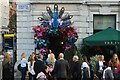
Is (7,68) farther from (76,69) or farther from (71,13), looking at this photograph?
(76,69)

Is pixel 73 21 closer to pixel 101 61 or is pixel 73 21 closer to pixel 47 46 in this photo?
pixel 47 46

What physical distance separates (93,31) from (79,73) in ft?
16.1

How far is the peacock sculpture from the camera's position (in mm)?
23406

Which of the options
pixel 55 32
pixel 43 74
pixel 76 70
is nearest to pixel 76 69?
pixel 76 70

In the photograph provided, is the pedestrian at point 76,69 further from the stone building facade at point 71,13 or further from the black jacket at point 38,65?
the stone building facade at point 71,13

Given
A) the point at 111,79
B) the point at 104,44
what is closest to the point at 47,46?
the point at 104,44

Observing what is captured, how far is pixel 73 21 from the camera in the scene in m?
24.2

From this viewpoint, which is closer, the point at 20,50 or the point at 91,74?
the point at 91,74

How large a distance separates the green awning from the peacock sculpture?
106cm

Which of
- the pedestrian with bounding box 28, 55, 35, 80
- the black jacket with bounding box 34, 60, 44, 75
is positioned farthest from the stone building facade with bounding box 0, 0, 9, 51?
the black jacket with bounding box 34, 60, 44, 75

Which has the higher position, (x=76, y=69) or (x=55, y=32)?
(x=55, y=32)

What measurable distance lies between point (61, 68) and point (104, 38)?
13.5 ft

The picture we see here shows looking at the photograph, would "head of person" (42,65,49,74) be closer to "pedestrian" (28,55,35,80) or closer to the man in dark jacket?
the man in dark jacket

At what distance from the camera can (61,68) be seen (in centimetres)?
1898
